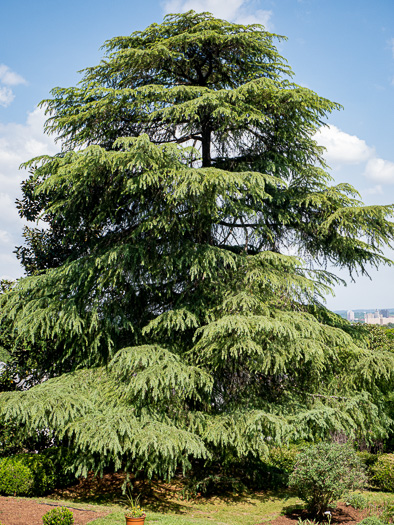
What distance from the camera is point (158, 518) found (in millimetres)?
8062

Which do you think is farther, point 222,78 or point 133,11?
point 222,78

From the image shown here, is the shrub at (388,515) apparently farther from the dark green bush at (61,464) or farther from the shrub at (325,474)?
the dark green bush at (61,464)

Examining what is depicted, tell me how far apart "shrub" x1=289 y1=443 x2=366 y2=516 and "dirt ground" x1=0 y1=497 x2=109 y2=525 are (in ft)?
12.2

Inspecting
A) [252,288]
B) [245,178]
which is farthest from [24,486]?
[245,178]

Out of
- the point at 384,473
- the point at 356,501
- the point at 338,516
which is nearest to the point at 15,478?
the point at 338,516

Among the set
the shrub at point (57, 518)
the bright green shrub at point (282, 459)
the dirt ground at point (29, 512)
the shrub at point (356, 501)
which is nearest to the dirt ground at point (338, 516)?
the shrub at point (356, 501)

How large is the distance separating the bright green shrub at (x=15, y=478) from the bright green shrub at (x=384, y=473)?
8.80 m

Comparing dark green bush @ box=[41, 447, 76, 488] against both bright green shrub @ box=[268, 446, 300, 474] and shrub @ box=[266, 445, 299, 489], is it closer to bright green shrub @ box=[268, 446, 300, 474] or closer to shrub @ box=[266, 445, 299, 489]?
shrub @ box=[266, 445, 299, 489]

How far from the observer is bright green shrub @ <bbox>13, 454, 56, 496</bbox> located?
9492 mm

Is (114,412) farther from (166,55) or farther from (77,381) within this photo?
(166,55)

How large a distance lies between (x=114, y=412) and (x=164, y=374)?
49.2 inches

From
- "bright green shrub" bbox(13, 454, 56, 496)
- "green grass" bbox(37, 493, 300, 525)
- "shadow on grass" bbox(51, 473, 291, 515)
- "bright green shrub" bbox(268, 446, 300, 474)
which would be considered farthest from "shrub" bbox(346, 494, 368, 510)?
"bright green shrub" bbox(13, 454, 56, 496)

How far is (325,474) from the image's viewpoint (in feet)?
26.2

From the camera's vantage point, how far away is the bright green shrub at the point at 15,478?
8852mm
